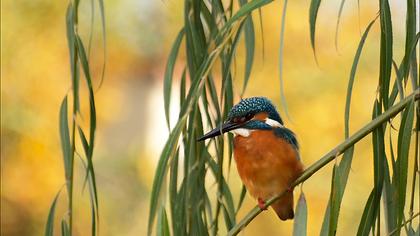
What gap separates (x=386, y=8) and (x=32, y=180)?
3.90 m

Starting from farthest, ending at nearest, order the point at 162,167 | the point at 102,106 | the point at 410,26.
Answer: the point at 102,106 < the point at 410,26 < the point at 162,167

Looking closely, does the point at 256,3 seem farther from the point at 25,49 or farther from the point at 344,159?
the point at 25,49

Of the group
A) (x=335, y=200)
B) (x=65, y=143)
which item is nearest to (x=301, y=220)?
(x=335, y=200)

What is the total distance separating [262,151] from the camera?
3.57 feet

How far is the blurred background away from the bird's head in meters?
3.26

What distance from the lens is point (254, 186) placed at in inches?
43.0

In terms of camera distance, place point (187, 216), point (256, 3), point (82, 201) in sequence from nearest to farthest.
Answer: point (256, 3) < point (187, 216) < point (82, 201)

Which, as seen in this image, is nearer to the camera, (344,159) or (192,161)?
(344,159)

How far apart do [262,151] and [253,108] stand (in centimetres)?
5

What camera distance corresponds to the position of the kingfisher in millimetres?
1067

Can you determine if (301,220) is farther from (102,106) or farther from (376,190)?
(102,106)

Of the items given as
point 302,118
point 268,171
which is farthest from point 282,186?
point 302,118

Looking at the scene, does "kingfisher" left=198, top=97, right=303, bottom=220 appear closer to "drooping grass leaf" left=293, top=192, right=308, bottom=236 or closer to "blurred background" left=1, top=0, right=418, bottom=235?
"drooping grass leaf" left=293, top=192, right=308, bottom=236

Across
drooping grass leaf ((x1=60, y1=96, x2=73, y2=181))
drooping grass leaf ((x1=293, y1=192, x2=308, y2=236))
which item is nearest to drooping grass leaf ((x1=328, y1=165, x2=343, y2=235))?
drooping grass leaf ((x1=293, y1=192, x2=308, y2=236))
